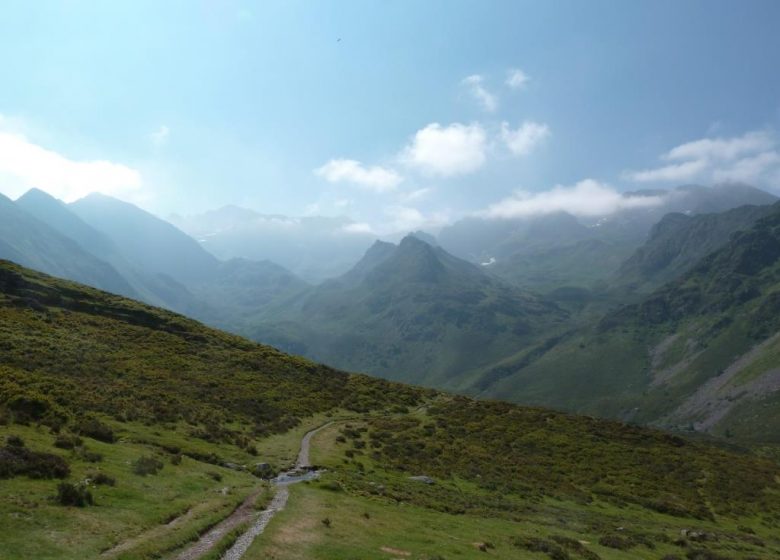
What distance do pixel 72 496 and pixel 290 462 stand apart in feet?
79.4

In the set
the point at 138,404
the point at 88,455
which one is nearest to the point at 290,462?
the point at 138,404

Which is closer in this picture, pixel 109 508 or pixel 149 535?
pixel 149 535

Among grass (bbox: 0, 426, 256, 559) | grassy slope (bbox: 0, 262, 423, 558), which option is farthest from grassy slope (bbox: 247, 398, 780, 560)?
grassy slope (bbox: 0, 262, 423, 558)

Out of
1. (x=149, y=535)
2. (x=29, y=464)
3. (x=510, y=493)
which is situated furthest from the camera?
(x=510, y=493)

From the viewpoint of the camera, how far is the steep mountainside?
83.6 ft

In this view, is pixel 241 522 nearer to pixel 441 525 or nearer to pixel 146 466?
pixel 146 466

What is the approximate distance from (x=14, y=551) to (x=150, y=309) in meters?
82.8

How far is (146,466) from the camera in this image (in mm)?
32219

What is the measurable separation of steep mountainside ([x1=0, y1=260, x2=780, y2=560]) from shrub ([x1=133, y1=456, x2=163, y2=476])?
0.59ft

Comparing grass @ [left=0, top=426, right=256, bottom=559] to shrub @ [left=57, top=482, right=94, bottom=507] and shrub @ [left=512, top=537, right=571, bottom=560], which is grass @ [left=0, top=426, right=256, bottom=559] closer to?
shrub @ [left=57, top=482, right=94, bottom=507]

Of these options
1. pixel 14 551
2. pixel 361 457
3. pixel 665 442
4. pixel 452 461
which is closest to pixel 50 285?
pixel 361 457

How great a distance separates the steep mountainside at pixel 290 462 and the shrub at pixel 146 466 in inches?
7.1

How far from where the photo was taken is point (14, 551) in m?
18.8

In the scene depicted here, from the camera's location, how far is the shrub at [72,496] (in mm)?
23797
